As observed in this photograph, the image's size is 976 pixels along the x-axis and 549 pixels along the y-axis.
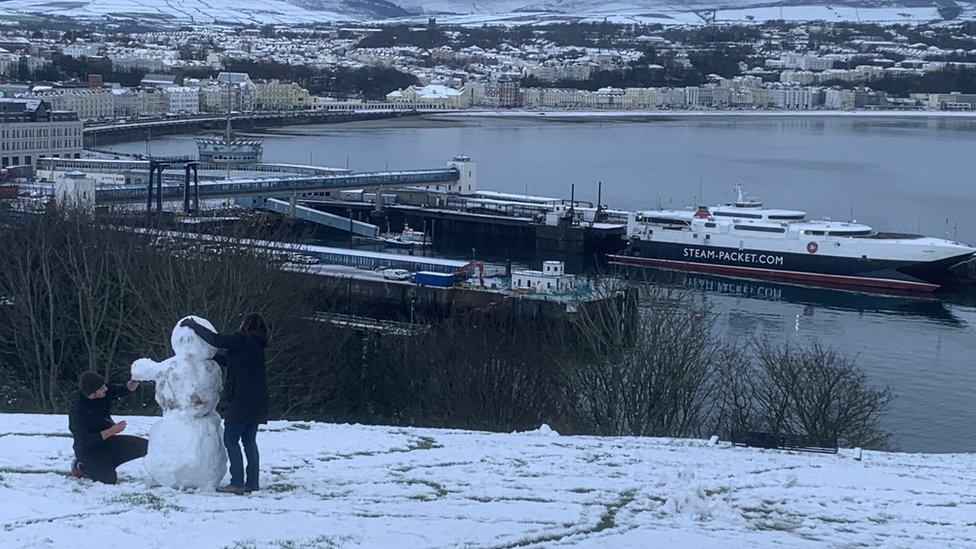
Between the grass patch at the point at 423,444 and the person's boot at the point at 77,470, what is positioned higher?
the person's boot at the point at 77,470

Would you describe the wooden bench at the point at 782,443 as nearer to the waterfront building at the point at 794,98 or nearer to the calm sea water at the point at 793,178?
the calm sea water at the point at 793,178

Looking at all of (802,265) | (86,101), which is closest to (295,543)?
(802,265)

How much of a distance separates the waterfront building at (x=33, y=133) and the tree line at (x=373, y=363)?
11586mm

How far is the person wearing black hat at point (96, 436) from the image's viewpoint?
2.27 meters

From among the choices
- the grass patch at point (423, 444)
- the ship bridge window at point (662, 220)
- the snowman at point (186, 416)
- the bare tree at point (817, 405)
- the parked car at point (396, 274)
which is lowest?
the ship bridge window at point (662, 220)

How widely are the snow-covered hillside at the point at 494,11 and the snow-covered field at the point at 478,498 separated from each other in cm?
6884

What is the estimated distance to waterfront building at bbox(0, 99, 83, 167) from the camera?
659 inches

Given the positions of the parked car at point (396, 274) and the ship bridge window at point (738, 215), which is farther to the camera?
the ship bridge window at point (738, 215)

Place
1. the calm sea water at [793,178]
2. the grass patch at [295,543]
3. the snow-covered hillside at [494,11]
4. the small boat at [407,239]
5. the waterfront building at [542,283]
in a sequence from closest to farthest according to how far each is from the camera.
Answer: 1. the grass patch at [295,543]
2. the calm sea water at [793,178]
3. the waterfront building at [542,283]
4. the small boat at [407,239]
5. the snow-covered hillside at [494,11]

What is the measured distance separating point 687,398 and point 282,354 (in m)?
1.34

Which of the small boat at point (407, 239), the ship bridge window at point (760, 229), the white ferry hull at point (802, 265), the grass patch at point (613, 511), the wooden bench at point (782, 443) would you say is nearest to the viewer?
the grass patch at point (613, 511)

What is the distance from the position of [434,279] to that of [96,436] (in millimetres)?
6041

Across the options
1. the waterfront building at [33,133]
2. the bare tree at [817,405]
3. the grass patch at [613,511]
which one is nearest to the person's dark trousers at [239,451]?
the grass patch at [613,511]

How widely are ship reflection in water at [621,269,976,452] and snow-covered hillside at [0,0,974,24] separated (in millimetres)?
62682
